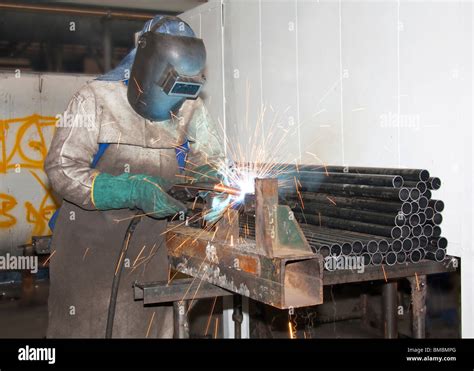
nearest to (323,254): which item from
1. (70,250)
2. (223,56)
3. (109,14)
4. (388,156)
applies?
(388,156)

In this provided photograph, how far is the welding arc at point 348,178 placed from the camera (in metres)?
2.65

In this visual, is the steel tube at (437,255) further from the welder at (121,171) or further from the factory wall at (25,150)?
the factory wall at (25,150)

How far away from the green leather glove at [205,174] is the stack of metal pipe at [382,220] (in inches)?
12.9

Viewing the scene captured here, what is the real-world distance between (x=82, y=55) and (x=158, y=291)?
21.5ft

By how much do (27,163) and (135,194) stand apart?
535 cm

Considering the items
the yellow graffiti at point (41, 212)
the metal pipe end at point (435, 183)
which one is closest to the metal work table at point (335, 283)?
the metal pipe end at point (435, 183)

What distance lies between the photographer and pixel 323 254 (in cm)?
245

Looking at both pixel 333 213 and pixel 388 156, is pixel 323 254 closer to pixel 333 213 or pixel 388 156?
pixel 333 213

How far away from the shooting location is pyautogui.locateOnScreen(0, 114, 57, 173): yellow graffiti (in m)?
7.37

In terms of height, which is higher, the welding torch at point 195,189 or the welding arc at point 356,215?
the welding torch at point 195,189

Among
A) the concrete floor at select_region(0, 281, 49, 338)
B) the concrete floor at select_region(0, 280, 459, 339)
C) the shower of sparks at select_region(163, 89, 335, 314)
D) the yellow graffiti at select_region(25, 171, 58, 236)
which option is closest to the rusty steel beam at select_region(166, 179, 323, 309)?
the shower of sparks at select_region(163, 89, 335, 314)

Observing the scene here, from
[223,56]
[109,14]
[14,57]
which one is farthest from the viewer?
Answer: [14,57]

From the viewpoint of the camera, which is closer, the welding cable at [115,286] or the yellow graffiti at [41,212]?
the welding cable at [115,286]

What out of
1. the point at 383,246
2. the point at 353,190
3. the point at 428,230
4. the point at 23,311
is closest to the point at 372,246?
the point at 383,246
